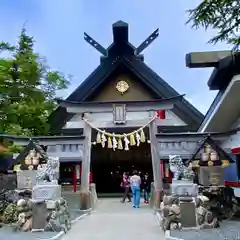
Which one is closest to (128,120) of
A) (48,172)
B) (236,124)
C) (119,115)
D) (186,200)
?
(119,115)

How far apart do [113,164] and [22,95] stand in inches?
339

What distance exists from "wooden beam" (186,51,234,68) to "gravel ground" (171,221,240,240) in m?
5.31

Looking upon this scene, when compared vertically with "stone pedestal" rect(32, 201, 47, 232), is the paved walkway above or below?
below

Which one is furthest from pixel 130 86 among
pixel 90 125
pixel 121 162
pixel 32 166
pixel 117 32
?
pixel 32 166

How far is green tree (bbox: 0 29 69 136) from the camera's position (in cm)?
1784

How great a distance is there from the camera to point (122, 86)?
20406 millimetres

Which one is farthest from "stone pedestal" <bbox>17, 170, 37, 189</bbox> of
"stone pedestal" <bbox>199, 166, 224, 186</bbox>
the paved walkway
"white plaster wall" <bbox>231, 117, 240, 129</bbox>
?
"white plaster wall" <bbox>231, 117, 240, 129</bbox>

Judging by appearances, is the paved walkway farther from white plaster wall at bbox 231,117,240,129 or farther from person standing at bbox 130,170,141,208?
white plaster wall at bbox 231,117,240,129

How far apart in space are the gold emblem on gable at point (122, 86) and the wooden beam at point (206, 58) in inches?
312

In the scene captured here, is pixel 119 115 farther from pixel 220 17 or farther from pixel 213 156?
pixel 220 17

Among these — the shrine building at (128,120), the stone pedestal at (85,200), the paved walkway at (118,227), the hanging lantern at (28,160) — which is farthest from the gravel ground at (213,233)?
the stone pedestal at (85,200)

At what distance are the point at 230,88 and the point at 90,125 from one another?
7.33 m

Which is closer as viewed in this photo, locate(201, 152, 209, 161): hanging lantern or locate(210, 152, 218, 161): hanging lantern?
locate(210, 152, 218, 161): hanging lantern

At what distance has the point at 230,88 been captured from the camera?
10.9m
